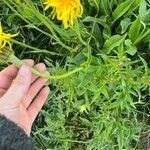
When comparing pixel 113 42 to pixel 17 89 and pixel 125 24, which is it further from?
pixel 17 89

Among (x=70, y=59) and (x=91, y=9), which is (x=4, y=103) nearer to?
(x=70, y=59)

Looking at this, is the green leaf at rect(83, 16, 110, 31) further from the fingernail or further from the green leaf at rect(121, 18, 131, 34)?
the fingernail

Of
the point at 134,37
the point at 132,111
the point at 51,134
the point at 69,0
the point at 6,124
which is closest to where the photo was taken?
the point at 69,0

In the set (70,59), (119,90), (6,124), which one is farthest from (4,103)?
(119,90)

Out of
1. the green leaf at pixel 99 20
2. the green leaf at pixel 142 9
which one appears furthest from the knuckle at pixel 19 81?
the green leaf at pixel 142 9

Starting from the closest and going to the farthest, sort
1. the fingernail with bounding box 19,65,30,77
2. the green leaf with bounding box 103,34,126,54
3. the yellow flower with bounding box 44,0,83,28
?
the yellow flower with bounding box 44,0,83,28
the fingernail with bounding box 19,65,30,77
the green leaf with bounding box 103,34,126,54

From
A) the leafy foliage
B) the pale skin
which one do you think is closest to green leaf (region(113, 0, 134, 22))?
the leafy foliage

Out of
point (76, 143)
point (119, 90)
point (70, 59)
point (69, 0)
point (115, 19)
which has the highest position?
point (69, 0)

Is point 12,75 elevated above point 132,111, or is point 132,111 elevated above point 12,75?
point 12,75
